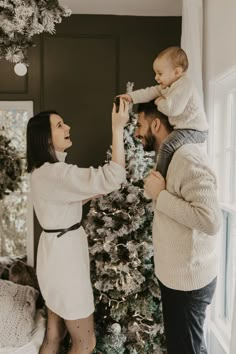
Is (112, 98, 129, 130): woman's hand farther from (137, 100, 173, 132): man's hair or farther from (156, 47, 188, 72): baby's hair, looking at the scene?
(156, 47, 188, 72): baby's hair

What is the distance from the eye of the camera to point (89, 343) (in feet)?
7.95

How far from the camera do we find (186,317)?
188cm

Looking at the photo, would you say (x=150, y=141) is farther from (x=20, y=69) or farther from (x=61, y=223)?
(x=20, y=69)

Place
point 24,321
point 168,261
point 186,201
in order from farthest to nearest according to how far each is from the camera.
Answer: point 24,321 → point 168,261 → point 186,201

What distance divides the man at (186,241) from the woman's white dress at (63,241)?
16.6 inches

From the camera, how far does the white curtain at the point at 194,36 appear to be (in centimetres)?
262

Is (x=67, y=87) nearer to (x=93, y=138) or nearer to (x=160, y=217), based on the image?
(x=93, y=138)

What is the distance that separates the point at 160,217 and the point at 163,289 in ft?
1.11

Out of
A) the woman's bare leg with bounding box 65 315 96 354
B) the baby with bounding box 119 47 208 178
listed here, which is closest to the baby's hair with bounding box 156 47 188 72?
the baby with bounding box 119 47 208 178

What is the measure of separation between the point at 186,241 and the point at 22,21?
134 centimetres

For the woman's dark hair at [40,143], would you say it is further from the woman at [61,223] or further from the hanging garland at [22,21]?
the hanging garland at [22,21]

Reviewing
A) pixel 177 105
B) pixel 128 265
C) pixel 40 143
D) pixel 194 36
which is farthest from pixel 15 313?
pixel 194 36

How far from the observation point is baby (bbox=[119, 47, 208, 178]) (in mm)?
1868

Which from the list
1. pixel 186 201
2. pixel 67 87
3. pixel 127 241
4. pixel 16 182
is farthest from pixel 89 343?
pixel 67 87
